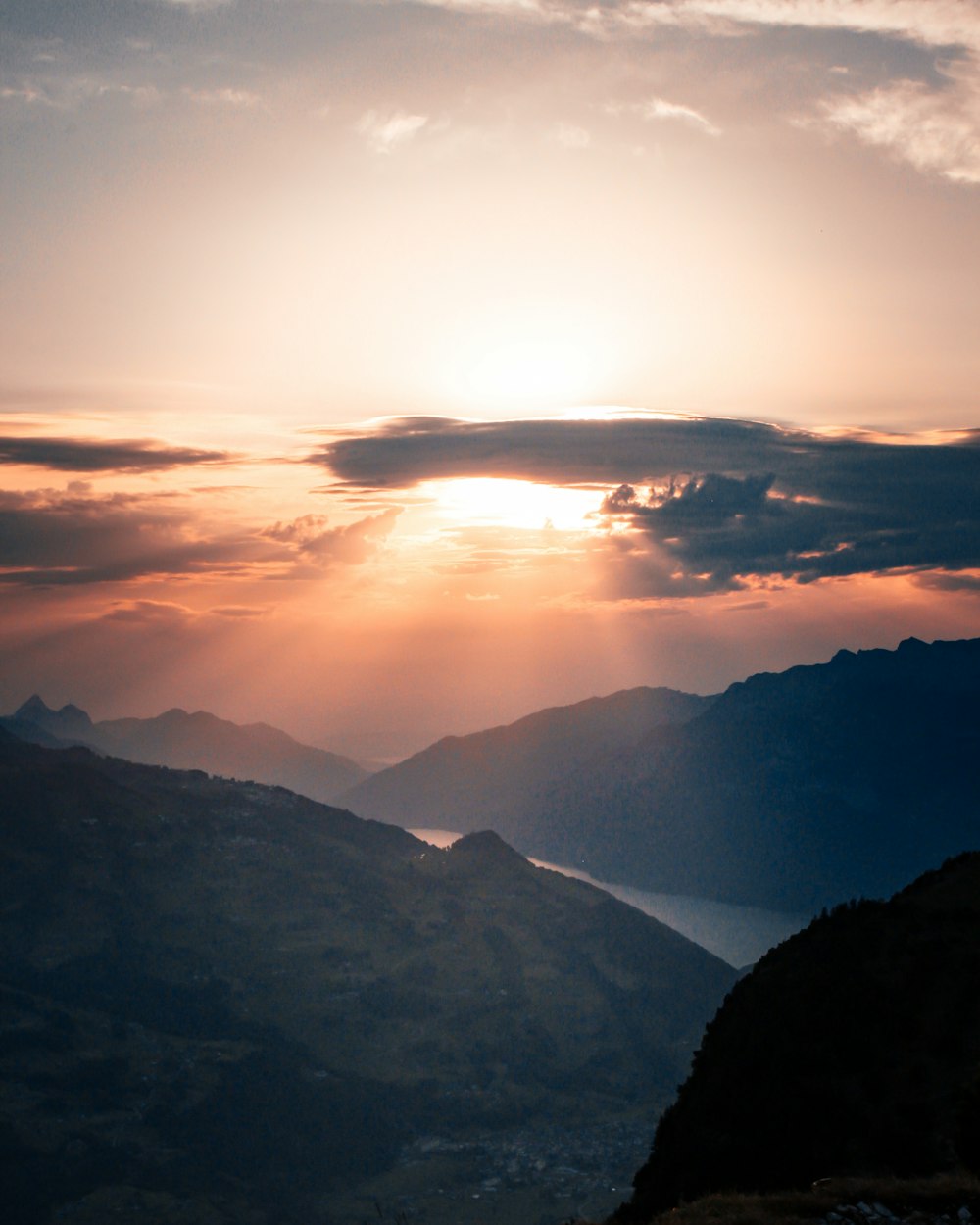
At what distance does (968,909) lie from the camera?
102 m

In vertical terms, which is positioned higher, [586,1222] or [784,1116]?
[586,1222]

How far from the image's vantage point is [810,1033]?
94750 millimetres

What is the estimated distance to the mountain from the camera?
76688 millimetres

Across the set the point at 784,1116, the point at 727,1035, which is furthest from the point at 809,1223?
the point at 727,1035

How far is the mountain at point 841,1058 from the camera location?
7669 cm

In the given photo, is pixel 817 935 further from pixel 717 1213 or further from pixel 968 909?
pixel 717 1213

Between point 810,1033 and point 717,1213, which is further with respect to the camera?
point 810,1033

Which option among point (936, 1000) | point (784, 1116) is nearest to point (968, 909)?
point (936, 1000)

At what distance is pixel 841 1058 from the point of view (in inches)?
3543

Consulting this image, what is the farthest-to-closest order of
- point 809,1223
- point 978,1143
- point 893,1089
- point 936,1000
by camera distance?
1. point 936,1000
2. point 893,1089
3. point 978,1143
4. point 809,1223

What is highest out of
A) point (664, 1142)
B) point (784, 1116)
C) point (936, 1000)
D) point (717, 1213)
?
point (717, 1213)

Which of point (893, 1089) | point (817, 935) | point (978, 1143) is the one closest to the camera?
point (978, 1143)

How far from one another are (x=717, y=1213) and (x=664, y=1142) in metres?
61.3

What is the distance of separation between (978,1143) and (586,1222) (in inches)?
653
